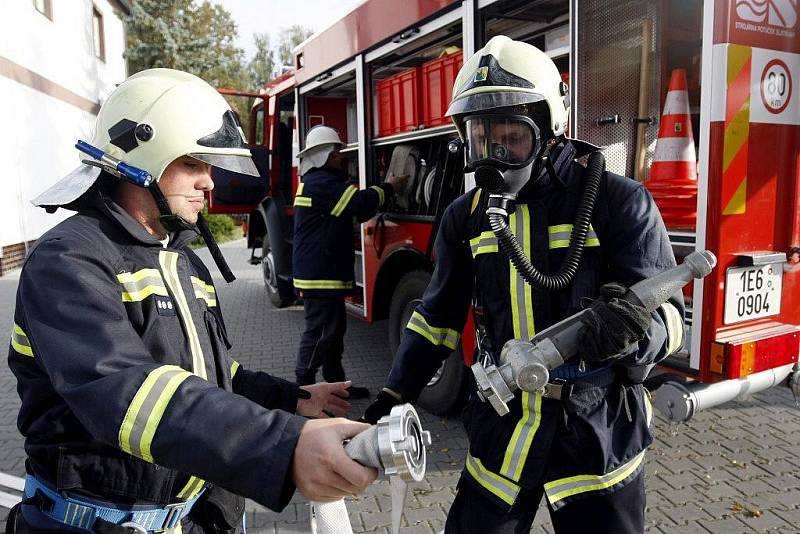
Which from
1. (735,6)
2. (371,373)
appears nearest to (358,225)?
(371,373)

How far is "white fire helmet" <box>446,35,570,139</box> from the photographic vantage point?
6.18ft

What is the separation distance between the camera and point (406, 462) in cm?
102

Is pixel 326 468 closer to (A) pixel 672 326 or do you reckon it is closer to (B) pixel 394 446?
(B) pixel 394 446

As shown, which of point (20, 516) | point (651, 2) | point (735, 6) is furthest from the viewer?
point (651, 2)

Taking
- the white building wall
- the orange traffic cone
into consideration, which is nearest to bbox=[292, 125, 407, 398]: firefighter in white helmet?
the orange traffic cone

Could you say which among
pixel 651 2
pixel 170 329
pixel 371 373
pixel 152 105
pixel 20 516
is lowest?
pixel 371 373

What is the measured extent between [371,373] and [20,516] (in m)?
4.23

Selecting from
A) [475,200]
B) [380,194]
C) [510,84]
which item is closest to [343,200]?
[380,194]

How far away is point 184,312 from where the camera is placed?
4.95ft

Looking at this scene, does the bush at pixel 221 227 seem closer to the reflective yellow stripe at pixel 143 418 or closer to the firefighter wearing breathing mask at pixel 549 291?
the firefighter wearing breathing mask at pixel 549 291

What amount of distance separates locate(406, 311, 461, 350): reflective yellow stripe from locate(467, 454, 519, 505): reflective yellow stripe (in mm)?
412

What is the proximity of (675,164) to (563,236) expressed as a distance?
5.91ft

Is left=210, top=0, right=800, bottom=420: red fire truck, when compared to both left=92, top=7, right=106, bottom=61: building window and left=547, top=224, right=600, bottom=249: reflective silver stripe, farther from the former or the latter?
left=92, top=7, right=106, bottom=61: building window

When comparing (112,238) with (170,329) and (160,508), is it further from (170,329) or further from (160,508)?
(160,508)
